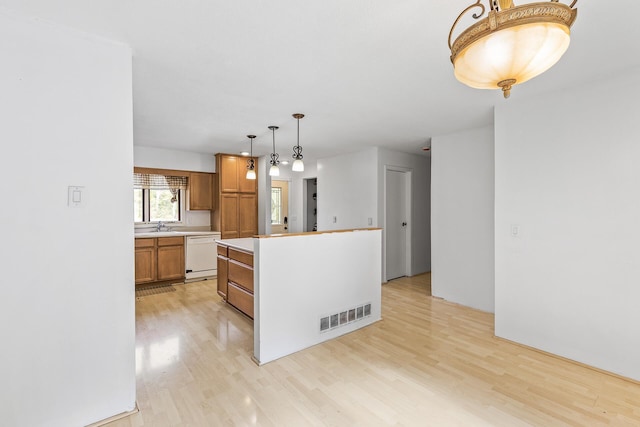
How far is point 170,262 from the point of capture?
201 inches

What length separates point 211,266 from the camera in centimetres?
554

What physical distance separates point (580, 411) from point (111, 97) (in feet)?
12.4

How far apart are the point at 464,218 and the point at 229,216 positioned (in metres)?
4.16

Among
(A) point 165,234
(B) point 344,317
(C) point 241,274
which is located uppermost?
(A) point 165,234

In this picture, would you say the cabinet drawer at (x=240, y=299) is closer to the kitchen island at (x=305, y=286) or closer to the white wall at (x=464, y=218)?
the kitchen island at (x=305, y=286)

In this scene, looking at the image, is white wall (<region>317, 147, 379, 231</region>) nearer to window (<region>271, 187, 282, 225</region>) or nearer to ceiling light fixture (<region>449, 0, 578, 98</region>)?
window (<region>271, 187, 282, 225</region>)

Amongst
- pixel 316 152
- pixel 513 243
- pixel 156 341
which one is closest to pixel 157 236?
pixel 156 341

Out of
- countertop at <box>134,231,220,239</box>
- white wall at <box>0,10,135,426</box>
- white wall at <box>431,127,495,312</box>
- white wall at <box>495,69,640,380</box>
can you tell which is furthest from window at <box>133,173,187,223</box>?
white wall at <box>495,69,640,380</box>

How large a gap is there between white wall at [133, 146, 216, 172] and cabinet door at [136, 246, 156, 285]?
1503 mm

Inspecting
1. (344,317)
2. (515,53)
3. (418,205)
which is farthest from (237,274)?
(418,205)

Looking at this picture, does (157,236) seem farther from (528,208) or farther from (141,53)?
(528,208)

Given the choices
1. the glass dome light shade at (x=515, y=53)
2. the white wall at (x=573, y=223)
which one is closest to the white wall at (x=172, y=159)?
the white wall at (x=573, y=223)

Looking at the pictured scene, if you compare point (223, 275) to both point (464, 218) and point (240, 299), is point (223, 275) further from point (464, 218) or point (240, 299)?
point (464, 218)

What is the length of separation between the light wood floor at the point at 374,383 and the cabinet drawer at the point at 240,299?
0.66ft
